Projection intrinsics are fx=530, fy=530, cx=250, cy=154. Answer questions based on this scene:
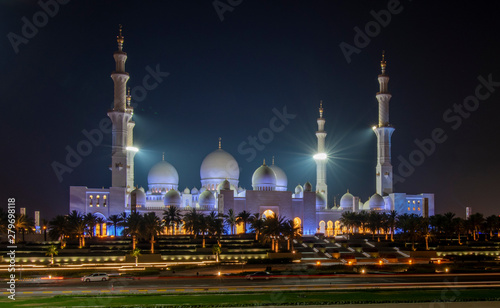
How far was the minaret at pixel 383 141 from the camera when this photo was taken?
77.4 m

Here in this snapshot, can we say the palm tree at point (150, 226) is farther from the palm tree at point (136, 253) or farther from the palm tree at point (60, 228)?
the palm tree at point (60, 228)

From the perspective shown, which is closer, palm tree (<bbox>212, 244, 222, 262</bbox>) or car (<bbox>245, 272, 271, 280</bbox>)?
car (<bbox>245, 272, 271, 280</bbox>)

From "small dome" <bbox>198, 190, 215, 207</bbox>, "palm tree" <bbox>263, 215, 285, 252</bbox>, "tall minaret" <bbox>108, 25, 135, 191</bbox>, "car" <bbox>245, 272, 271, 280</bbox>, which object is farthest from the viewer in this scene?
"small dome" <bbox>198, 190, 215, 207</bbox>

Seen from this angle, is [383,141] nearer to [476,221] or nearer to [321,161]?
[321,161]

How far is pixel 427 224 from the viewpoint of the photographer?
5431 centimetres

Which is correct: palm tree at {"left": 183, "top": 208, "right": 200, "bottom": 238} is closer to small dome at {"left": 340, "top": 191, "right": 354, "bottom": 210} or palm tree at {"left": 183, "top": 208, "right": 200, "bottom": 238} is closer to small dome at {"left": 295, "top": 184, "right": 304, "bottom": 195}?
small dome at {"left": 295, "top": 184, "right": 304, "bottom": 195}

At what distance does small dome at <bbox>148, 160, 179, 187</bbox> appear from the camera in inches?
3233

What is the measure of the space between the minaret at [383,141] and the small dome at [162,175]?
31.5 metres

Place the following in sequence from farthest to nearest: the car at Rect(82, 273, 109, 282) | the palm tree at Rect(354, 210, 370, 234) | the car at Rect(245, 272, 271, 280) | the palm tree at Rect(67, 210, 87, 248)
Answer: the palm tree at Rect(354, 210, 370, 234)
the palm tree at Rect(67, 210, 87, 248)
the car at Rect(245, 272, 271, 280)
the car at Rect(82, 273, 109, 282)

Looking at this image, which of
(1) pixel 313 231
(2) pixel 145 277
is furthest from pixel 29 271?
(1) pixel 313 231

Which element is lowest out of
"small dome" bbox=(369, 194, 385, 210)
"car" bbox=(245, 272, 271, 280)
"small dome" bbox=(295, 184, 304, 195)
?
"car" bbox=(245, 272, 271, 280)

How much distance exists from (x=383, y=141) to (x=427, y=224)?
24806mm

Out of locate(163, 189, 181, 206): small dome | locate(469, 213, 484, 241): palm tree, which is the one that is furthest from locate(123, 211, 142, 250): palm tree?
locate(469, 213, 484, 241): palm tree

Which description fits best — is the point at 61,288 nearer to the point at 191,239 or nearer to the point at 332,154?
the point at 191,239
